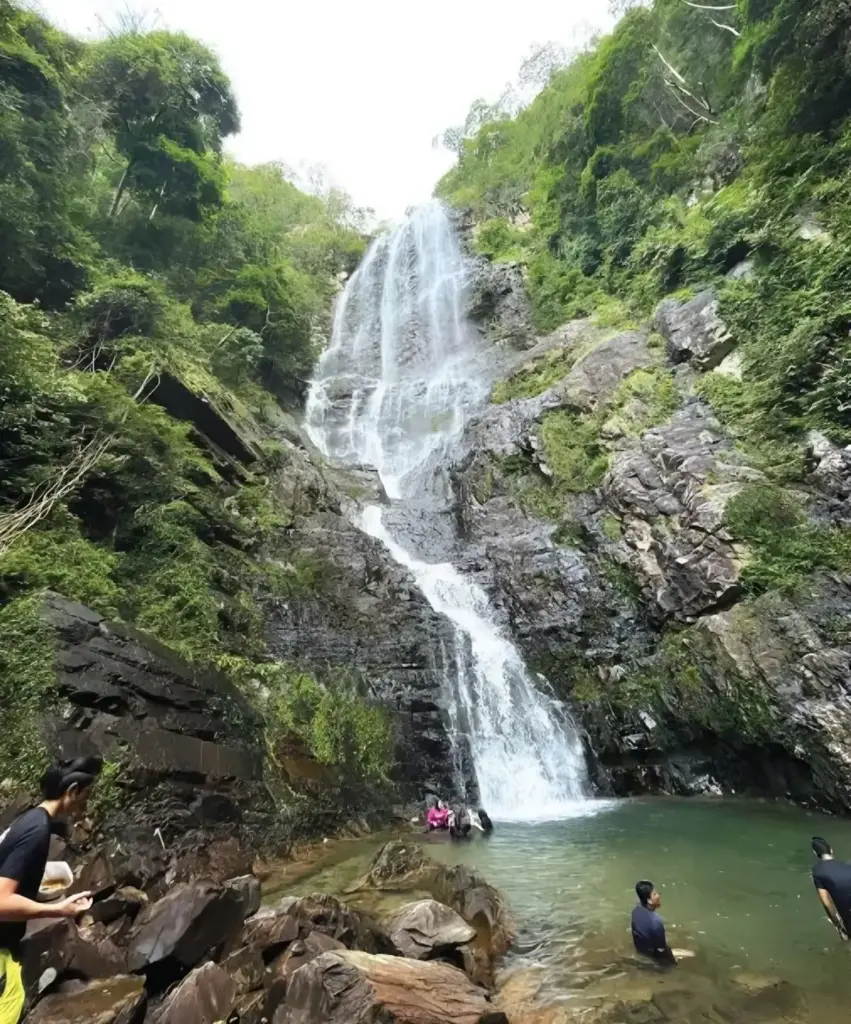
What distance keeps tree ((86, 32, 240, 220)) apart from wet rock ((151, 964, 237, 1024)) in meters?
22.9

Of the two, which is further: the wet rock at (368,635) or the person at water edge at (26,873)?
the wet rock at (368,635)

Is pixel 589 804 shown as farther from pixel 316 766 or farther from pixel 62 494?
pixel 62 494

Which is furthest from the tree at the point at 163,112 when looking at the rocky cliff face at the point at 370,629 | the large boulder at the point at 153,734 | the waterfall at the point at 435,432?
the large boulder at the point at 153,734

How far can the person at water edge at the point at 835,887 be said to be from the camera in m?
4.90

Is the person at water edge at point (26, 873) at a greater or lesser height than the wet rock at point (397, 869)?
greater

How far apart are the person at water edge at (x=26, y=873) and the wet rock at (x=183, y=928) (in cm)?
181

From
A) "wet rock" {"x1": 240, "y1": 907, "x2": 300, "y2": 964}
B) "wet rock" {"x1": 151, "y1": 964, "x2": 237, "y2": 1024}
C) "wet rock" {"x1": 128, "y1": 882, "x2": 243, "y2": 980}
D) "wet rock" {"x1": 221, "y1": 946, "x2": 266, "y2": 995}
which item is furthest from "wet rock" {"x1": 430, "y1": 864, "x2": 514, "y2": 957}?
"wet rock" {"x1": 151, "y1": 964, "x2": 237, "y2": 1024}

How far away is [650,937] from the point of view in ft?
17.4

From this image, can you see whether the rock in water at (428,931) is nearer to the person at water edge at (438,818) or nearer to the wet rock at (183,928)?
the wet rock at (183,928)

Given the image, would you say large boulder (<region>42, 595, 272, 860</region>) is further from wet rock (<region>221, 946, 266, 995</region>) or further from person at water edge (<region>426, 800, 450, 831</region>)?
person at water edge (<region>426, 800, 450, 831</region>)

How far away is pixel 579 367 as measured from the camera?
816 inches

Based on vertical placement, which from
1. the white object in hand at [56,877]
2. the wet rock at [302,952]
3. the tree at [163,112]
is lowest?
the wet rock at [302,952]

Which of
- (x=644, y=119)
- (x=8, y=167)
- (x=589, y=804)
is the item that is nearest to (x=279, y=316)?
(x=8, y=167)

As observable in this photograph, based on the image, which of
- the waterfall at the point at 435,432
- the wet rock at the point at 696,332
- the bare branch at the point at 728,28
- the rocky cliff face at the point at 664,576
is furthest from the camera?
the bare branch at the point at 728,28
